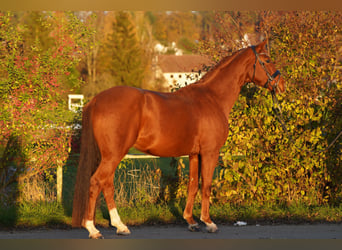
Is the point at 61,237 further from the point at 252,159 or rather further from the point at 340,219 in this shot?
the point at 340,219


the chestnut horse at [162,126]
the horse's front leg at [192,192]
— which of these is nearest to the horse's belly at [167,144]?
the chestnut horse at [162,126]

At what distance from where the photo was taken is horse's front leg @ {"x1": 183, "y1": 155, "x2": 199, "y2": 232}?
655cm

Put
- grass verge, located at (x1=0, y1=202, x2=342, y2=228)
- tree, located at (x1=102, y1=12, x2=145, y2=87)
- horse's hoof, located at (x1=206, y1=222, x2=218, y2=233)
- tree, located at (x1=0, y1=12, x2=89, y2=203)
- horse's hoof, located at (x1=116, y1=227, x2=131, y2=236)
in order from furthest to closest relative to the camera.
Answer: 1. tree, located at (x1=102, y1=12, x2=145, y2=87)
2. tree, located at (x1=0, y1=12, x2=89, y2=203)
3. grass verge, located at (x1=0, y1=202, x2=342, y2=228)
4. horse's hoof, located at (x1=206, y1=222, x2=218, y2=233)
5. horse's hoof, located at (x1=116, y1=227, x2=131, y2=236)

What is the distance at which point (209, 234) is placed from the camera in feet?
20.7

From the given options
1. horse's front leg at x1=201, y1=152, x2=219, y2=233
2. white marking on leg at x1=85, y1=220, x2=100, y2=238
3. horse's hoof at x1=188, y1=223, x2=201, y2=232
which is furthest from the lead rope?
white marking on leg at x1=85, y1=220, x2=100, y2=238

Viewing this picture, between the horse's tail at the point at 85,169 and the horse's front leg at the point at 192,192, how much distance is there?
1.46 m

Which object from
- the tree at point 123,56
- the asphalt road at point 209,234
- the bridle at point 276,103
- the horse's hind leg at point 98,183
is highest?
the tree at point 123,56

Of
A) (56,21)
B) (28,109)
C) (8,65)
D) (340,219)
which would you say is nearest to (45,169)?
(28,109)

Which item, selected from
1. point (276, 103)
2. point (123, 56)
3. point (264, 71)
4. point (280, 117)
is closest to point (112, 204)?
point (264, 71)

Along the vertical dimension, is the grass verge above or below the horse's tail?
below

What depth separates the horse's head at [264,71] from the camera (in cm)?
693

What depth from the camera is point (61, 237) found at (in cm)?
601

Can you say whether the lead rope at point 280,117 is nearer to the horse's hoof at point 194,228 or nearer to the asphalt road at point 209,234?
the asphalt road at point 209,234

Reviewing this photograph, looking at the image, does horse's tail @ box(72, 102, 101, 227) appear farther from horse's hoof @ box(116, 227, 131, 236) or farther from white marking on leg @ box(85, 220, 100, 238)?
horse's hoof @ box(116, 227, 131, 236)
